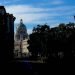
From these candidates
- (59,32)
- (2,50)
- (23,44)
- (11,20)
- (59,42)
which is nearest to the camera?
(2,50)

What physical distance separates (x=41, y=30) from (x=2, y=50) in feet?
112

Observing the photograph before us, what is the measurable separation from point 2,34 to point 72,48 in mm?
15476

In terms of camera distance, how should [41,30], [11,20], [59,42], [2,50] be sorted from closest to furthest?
[2,50], [59,42], [11,20], [41,30]

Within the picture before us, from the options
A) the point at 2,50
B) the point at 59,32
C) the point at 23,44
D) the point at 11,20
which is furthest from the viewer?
the point at 23,44

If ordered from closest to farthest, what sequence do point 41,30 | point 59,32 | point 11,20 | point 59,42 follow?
point 59,42 → point 59,32 → point 11,20 → point 41,30

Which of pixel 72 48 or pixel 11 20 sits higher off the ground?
pixel 11 20

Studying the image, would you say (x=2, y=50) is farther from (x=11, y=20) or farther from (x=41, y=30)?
(x=41, y=30)

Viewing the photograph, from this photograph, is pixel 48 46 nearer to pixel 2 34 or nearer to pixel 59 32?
pixel 59 32

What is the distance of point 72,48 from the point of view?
223ft

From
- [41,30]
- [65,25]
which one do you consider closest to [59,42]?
[65,25]

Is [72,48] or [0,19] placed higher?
[0,19]

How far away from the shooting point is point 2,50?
63.9m

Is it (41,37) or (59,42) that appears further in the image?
(41,37)

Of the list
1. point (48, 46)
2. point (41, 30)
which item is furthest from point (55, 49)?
point (41, 30)
